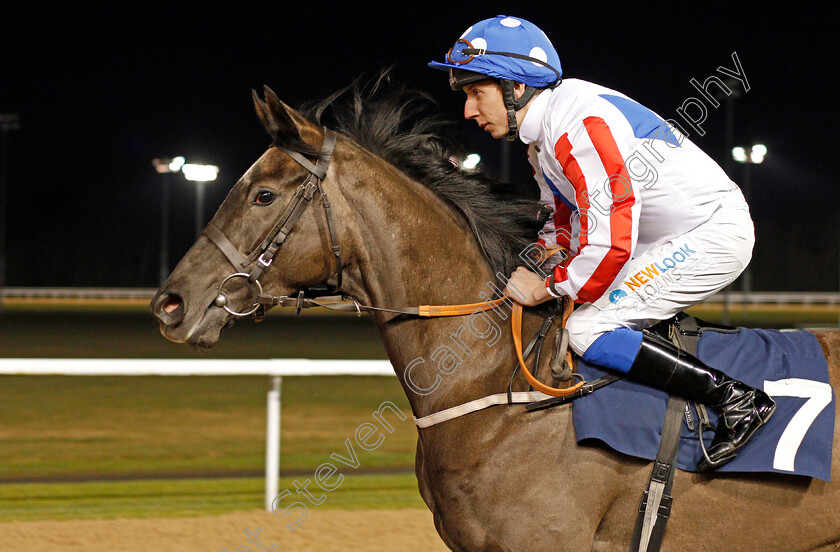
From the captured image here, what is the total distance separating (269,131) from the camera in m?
2.18

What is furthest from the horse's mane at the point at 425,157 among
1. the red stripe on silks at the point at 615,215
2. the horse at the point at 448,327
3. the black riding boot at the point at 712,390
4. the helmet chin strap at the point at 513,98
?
the black riding boot at the point at 712,390

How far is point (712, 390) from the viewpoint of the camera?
2.06m

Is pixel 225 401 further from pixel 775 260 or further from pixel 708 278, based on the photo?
pixel 775 260

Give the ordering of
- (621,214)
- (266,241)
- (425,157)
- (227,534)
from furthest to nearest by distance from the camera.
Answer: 1. (227,534)
2. (425,157)
3. (266,241)
4. (621,214)

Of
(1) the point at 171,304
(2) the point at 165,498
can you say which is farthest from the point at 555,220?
(2) the point at 165,498

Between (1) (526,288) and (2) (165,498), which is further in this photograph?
(2) (165,498)

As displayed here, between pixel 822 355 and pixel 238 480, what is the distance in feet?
12.2

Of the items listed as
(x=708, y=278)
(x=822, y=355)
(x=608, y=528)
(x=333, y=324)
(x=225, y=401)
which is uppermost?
(x=708, y=278)

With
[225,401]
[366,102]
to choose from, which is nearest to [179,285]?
[366,102]

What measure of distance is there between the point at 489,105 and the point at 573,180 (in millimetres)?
361

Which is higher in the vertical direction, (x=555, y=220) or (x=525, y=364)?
(x=555, y=220)

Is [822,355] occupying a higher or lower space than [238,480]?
higher

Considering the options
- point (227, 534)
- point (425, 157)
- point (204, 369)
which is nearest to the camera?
point (425, 157)

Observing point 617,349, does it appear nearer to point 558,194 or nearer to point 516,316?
point 516,316
